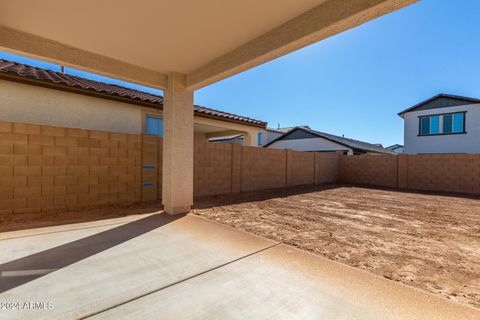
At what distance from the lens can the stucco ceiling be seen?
2861 millimetres

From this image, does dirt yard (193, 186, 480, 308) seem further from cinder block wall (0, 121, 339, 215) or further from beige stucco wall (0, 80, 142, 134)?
beige stucco wall (0, 80, 142, 134)

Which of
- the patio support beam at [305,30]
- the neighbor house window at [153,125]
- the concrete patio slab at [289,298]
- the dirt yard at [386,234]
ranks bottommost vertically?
the dirt yard at [386,234]

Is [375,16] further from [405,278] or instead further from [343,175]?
[343,175]

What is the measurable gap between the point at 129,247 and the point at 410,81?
1493cm

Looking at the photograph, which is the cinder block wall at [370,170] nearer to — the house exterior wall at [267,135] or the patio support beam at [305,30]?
the house exterior wall at [267,135]

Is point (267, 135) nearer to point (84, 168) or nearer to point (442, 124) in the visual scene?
point (442, 124)

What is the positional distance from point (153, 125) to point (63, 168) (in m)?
3.57

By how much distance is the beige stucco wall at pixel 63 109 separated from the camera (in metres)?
5.80

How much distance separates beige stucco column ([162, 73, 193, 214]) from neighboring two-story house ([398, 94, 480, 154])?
59.1 ft

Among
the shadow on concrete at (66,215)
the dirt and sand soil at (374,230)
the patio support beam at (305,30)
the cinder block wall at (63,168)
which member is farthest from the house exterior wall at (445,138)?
the cinder block wall at (63,168)

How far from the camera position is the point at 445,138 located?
15.3 meters

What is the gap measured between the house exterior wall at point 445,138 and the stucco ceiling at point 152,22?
59.4 ft

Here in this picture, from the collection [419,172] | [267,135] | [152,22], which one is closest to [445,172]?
[419,172]

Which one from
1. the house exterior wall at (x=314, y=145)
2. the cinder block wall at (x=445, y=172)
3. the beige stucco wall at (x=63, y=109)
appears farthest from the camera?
the house exterior wall at (x=314, y=145)
